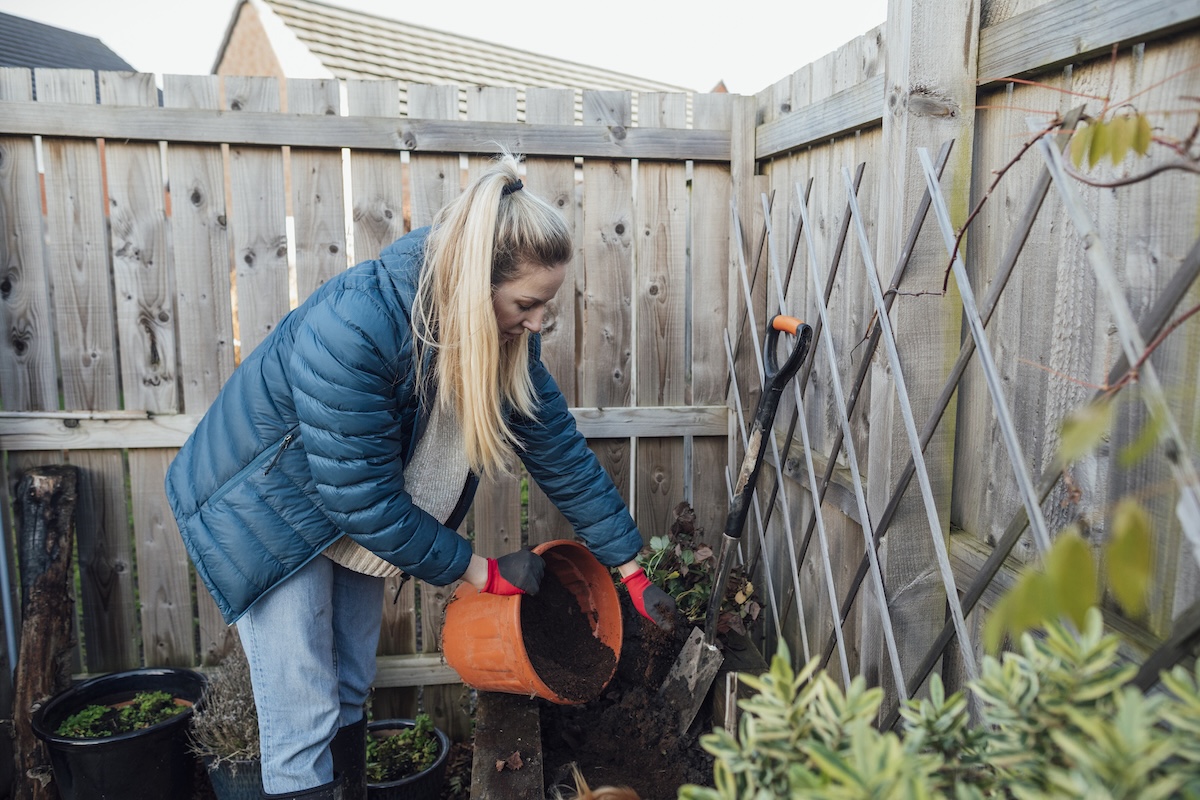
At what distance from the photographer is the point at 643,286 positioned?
108 inches

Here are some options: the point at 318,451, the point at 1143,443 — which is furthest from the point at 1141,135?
the point at 318,451

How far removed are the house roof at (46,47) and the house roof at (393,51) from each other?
142 inches

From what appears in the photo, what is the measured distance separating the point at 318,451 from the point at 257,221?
123cm

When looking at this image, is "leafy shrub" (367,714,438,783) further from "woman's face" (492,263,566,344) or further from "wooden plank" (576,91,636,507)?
"woman's face" (492,263,566,344)

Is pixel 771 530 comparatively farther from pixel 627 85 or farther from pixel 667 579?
pixel 627 85

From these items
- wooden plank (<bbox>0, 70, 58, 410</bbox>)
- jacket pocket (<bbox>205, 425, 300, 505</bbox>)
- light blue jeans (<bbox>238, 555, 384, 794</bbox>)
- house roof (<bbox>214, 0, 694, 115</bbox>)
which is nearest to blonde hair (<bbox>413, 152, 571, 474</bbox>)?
jacket pocket (<bbox>205, 425, 300, 505</bbox>)

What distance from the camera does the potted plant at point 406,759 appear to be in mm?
2377

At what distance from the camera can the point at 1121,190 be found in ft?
3.76

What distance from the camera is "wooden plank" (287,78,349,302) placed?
2.50 meters

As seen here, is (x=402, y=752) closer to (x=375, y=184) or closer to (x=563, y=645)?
(x=563, y=645)

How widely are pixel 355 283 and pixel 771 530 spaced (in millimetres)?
1652

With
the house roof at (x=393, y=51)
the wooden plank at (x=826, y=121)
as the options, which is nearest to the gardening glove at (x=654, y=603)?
the wooden plank at (x=826, y=121)

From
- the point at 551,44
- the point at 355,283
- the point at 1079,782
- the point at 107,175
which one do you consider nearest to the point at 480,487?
the point at 355,283

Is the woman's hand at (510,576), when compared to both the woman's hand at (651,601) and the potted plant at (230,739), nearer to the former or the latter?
the woman's hand at (651,601)
